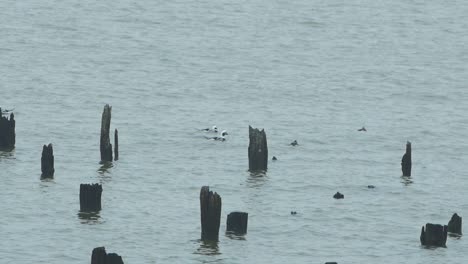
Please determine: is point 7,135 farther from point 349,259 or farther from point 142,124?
point 349,259

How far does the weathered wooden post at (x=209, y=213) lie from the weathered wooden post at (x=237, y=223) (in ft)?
4.67

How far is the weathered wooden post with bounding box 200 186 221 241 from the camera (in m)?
50.8

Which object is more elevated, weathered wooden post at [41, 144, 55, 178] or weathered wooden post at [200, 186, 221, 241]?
weathered wooden post at [41, 144, 55, 178]

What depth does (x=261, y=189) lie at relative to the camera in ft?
206

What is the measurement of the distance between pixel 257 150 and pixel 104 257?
19776 mm

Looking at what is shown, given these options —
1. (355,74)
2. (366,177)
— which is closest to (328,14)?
(355,74)

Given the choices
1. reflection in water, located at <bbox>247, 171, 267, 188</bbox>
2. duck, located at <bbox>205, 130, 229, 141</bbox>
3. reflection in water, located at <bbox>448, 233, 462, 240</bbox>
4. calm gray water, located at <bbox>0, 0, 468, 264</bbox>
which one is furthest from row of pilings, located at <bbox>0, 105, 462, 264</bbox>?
duck, located at <bbox>205, 130, 229, 141</bbox>

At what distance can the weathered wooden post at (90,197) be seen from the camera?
55.3 meters

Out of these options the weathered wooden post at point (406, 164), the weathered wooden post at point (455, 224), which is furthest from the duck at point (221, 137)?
the weathered wooden post at point (455, 224)

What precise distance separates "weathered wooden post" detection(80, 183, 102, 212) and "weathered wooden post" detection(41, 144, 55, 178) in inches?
202

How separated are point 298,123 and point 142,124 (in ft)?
27.4

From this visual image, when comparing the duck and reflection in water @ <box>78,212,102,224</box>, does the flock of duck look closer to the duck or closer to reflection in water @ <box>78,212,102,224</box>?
the duck

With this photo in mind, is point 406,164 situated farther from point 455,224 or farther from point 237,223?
point 237,223

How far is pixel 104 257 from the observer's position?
45219 millimetres
